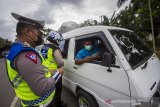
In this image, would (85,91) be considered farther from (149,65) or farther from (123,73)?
(149,65)

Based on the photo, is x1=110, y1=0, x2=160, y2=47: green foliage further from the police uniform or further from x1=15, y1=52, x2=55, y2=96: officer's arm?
x1=15, y1=52, x2=55, y2=96: officer's arm

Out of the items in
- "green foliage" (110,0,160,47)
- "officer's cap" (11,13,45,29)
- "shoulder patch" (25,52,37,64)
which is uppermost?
"green foliage" (110,0,160,47)

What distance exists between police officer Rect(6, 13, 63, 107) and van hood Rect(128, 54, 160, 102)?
4.15ft

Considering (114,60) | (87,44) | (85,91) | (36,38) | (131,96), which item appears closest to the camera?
(36,38)

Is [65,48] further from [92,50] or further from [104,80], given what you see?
[104,80]

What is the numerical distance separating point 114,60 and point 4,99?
461cm

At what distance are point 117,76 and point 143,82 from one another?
413 mm

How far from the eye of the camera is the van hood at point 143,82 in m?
2.24

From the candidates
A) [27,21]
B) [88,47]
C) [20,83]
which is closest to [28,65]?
[20,83]

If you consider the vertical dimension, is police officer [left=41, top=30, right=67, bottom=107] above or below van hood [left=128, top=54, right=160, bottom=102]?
above

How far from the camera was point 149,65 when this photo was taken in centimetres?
293

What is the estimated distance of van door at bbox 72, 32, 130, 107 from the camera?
8.13ft

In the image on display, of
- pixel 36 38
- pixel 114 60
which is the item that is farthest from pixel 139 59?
pixel 36 38

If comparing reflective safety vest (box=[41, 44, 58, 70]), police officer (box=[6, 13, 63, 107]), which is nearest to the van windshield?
reflective safety vest (box=[41, 44, 58, 70])
